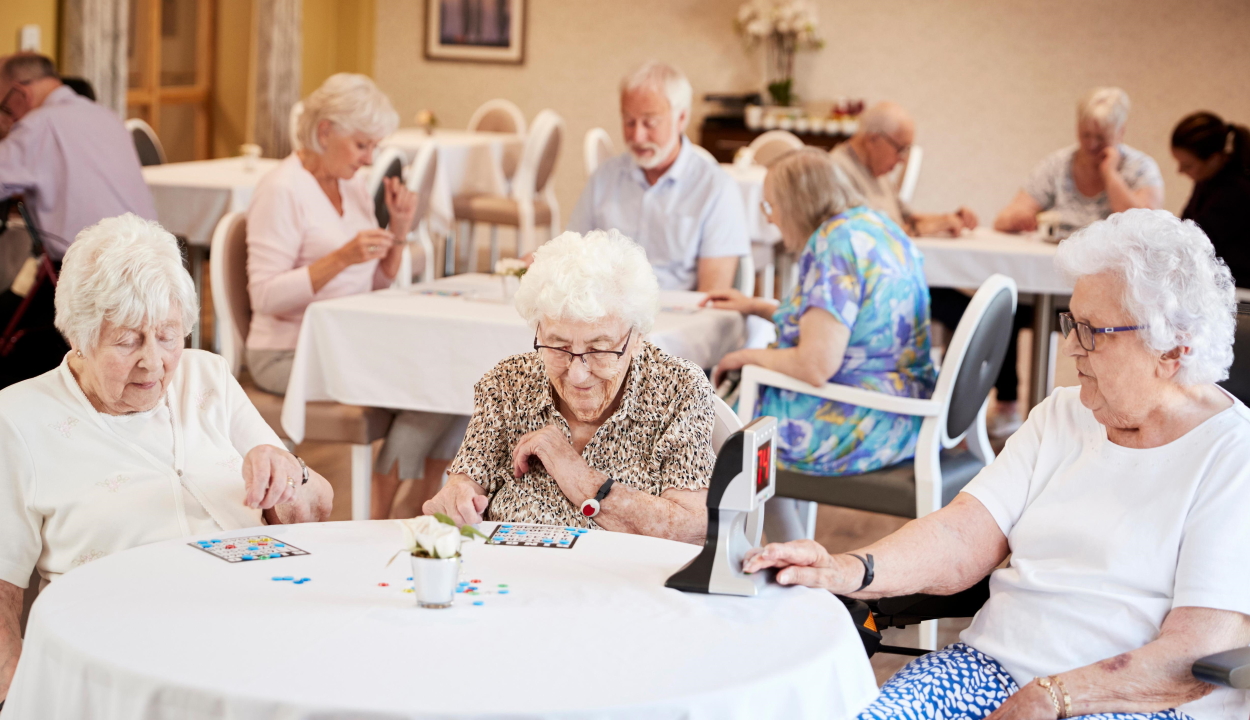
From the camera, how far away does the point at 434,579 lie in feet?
4.89

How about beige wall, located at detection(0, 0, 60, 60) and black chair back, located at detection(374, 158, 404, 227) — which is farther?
beige wall, located at detection(0, 0, 60, 60)

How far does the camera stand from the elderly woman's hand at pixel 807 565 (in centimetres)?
163

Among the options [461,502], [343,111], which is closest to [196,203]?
[343,111]

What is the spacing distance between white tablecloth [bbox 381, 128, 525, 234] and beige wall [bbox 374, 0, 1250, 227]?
5.54ft

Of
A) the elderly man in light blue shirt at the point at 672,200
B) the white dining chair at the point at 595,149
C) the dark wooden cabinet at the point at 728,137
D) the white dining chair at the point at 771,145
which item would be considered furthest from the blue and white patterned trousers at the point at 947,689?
the dark wooden cabinet at the point at 728,137

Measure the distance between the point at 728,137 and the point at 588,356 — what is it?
7.15 meters

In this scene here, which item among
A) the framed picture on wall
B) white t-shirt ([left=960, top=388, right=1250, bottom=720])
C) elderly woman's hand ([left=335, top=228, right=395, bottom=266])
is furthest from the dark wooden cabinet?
white t-shirt ([left=960, top=388, right=1250, bottom=720])

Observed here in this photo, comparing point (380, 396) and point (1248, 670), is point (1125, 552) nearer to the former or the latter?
point (1248, 670)

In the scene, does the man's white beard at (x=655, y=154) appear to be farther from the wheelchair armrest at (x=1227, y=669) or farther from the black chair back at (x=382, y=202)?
the wheelchair armrest at (x=1227, y=669)

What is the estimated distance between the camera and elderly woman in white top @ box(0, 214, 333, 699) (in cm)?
184

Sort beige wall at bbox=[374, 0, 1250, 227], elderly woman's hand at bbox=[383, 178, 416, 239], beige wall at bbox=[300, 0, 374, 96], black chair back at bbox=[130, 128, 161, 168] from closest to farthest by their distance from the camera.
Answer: elderly woman's hand at bbox=[383, 178, 416, 239]
black chair back at bbox=[130, 128, 161, 168]
beige wall at bbox=[374, 0, 1250, 227]
beige wall at bbox=[300, 0, 374, 96]

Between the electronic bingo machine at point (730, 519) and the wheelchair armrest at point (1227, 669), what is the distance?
55cm

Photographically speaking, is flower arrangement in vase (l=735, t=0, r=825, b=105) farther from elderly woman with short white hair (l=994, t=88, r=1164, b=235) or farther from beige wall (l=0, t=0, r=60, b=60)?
beige wall (l=0, t=0, r=60, b=60)

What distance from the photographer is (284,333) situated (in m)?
3.44
